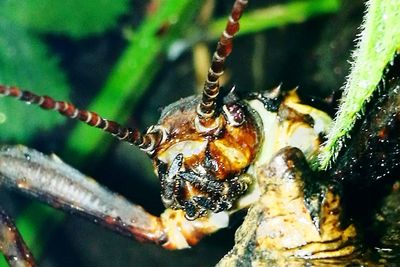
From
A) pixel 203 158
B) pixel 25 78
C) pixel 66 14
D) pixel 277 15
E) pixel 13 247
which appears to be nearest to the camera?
pixel 203 158

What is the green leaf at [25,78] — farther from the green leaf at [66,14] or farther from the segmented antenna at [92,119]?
the segmented antenna at [92,119]

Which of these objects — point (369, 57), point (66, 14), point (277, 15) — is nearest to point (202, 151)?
point (369, 57)

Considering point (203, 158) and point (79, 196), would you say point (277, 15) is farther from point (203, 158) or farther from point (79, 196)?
point (203, 158)

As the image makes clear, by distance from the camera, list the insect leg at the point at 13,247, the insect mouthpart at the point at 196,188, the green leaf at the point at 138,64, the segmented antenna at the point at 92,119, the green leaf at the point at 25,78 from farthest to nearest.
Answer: the green leaf at the point at 138,64
the green leaf at the point at 25,78
the insect leg at the point at 13,247
the insect mouthpart at the point at 196,188
the segmented antenna at the point at 92,119

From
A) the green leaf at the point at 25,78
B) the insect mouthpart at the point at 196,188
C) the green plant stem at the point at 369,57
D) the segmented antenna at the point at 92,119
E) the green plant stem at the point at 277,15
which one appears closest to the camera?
the green plant stem at the point at 369,57

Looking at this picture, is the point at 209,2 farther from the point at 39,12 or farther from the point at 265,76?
the point at 39,12

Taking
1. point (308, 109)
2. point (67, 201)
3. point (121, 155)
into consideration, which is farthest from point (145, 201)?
point (308, 109)

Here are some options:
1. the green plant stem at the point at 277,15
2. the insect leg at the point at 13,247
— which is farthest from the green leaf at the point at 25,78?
the insect leg at the point at 13,247
